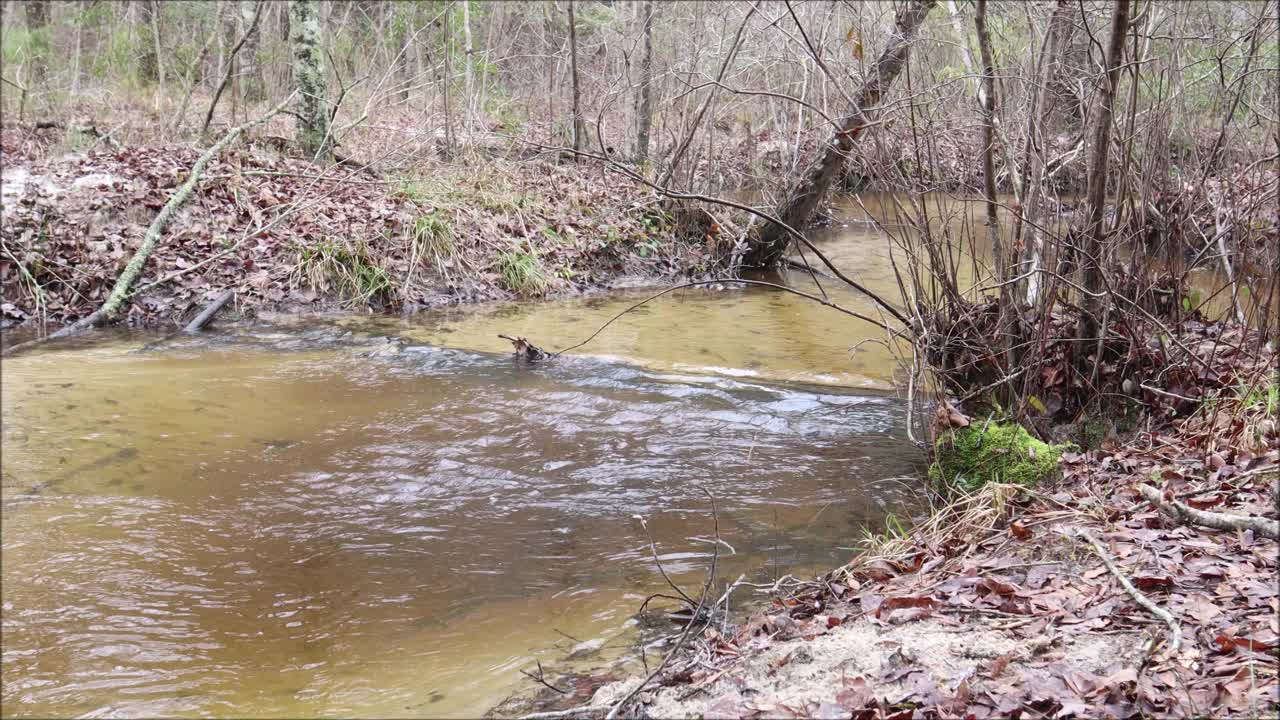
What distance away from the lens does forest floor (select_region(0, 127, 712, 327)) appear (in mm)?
8664

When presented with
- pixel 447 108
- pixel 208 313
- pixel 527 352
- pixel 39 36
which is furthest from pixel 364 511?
pixel 39 36

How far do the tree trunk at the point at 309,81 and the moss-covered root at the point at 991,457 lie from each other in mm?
8779

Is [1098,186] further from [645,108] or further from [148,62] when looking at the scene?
[148,62]

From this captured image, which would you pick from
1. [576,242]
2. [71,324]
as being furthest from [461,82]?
[71,324]

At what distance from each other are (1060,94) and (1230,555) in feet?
9.35

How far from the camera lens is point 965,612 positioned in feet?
10.5

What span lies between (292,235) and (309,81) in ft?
8.27

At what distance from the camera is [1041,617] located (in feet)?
10.1

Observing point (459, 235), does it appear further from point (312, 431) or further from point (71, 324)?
point (312, 431)

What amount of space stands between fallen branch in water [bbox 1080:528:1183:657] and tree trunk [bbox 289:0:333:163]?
9949mm

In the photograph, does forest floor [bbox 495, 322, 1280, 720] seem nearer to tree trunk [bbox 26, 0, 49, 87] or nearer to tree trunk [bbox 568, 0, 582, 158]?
tree trunk [bbox 568, 0, 582, 158]

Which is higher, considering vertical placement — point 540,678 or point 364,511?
point 364,511

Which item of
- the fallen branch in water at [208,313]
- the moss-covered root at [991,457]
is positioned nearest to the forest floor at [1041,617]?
the moss-covered root at [991,457]

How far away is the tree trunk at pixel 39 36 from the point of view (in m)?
13.0
